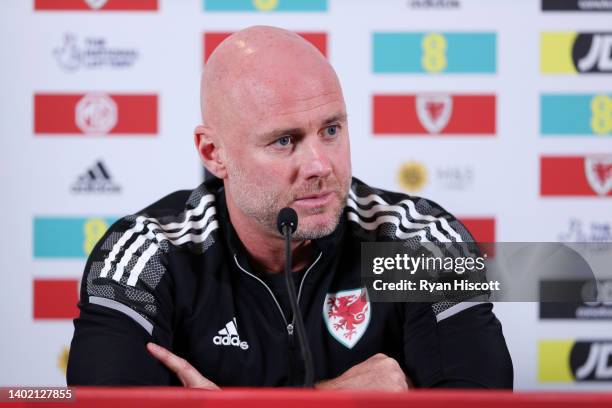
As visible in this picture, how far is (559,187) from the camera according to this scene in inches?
86.0

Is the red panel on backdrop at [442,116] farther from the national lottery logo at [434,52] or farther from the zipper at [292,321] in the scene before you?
the zipper at [292,321]

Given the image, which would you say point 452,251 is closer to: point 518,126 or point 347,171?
point 347,171

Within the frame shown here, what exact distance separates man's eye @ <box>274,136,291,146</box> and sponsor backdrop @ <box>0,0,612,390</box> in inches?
36.5

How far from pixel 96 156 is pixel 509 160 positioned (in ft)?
4.01

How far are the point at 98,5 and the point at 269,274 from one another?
1.20 m

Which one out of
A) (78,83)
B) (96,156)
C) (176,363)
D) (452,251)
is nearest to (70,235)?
(96,156)

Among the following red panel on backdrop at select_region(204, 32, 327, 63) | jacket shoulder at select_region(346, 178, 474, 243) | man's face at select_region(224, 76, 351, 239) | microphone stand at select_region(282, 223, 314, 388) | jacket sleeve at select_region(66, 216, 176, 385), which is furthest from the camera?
red panel on backdrop at select_region(204, 32, 327, 63)

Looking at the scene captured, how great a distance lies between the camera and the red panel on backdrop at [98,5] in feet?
7.11

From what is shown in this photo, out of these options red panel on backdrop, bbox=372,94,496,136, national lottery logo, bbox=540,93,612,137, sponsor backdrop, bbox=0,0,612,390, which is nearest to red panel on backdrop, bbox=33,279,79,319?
sponsor backdrop, bbox=0,0,612,390

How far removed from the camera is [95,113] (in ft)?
7.16

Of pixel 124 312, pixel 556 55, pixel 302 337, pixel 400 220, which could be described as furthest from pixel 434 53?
pixel 302 337

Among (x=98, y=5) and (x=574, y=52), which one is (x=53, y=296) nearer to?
(x=98, y=5)

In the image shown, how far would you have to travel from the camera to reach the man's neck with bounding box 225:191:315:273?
1361 millimetres

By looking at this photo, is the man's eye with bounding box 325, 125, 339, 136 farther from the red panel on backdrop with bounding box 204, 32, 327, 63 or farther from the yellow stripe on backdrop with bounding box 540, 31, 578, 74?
the yellow stripe on backdrop with bounding box 540, 31, 578, 74
